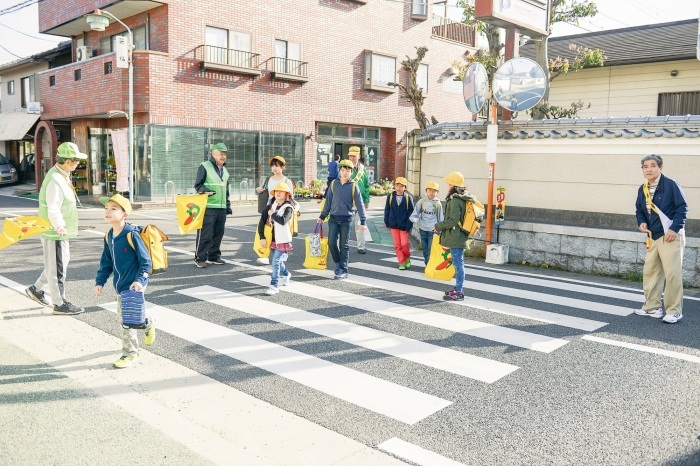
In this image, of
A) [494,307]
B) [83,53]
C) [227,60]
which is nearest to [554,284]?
[494,307]

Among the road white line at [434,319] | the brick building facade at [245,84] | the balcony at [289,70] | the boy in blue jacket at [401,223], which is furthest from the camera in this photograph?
the balcony at [289,70]

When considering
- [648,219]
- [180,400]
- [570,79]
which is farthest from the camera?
[570,79]

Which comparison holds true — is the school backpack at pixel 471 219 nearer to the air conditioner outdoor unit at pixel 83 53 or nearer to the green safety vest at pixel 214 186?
the green safety vest at pixel 214 186

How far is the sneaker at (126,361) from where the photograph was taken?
5.16 metres

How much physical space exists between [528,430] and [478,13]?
844 cm

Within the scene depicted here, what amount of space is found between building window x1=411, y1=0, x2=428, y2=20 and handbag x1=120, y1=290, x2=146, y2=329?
87.8ft

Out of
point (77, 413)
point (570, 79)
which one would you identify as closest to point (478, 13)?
point (570, 79)

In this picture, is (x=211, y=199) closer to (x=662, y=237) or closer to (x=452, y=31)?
(x=662, y=237)

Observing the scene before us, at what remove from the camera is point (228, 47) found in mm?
22484

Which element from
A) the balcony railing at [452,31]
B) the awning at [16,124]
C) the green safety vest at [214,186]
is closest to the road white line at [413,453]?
the green safety vest at [214,186]

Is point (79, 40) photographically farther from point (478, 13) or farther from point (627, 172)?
point (627, 172)

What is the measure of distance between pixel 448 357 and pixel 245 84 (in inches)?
771

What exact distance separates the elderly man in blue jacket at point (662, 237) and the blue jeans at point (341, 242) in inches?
163

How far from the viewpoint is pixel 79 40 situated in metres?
26.0
